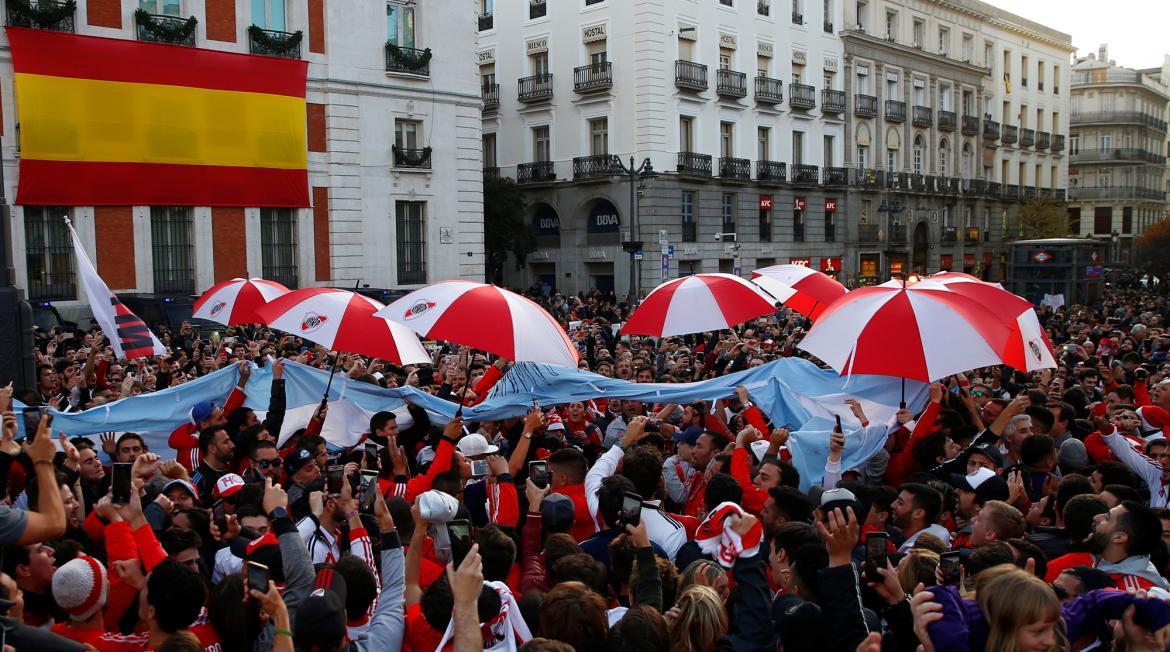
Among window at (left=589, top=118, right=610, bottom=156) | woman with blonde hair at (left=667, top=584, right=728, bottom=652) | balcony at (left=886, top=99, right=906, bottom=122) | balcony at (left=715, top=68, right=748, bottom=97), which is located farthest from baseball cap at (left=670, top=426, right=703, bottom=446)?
balcony at (left=886, top=99, right=906, bottom=122)

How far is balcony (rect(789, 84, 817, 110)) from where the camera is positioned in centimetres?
4122

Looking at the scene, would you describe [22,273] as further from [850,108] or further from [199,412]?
[850,108]

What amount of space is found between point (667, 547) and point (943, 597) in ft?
5.39

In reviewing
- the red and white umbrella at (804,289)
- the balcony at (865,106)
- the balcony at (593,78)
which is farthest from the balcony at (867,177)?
the red and white umbrella at (804,289)

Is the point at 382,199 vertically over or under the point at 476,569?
over

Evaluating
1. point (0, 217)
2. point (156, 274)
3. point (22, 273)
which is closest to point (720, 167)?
point (156, 274)

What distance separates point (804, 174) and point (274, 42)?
24362 millimetres

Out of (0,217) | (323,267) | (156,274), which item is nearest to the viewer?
(0,217)

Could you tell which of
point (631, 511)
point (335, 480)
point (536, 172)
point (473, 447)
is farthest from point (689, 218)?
point (631, 511)

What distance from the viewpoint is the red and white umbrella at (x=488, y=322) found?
704 centimetres

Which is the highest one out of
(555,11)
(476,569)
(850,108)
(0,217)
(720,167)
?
(555,11)

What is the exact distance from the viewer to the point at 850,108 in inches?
1753

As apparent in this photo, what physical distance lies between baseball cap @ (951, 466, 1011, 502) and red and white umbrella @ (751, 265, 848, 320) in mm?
5524

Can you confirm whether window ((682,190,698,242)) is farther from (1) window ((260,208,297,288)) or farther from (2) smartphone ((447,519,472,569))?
(2) smartphone ((447,519,472,569))
